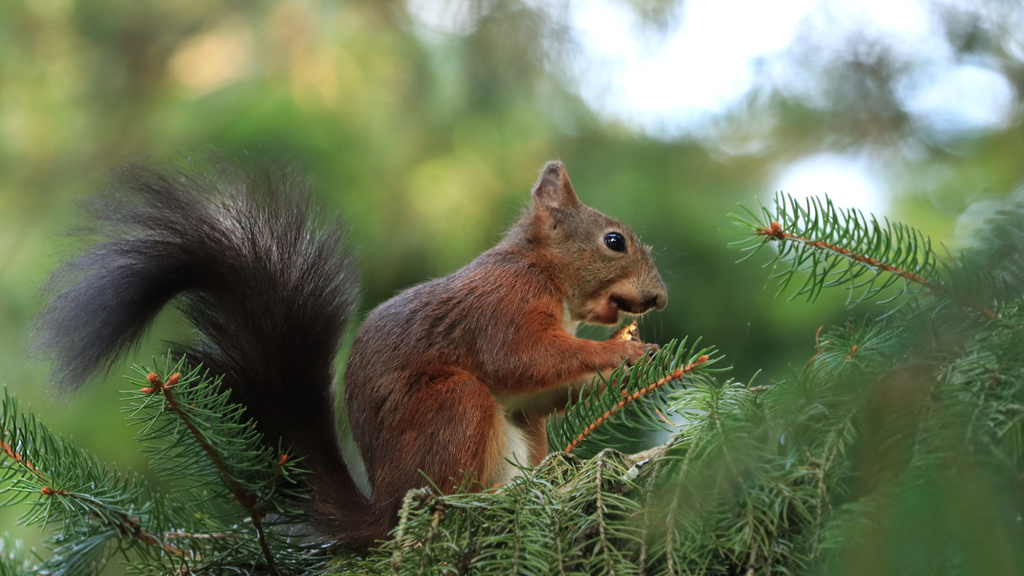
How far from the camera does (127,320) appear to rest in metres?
1.17

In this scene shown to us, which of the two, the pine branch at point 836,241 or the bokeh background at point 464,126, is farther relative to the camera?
the bokeh background at point 464,126

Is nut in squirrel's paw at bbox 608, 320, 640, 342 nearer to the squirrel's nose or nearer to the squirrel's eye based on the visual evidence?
the squirrel's nose

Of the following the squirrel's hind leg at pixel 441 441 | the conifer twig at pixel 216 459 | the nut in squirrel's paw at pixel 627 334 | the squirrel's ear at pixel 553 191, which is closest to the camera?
the conifer twig at pixel 216 459

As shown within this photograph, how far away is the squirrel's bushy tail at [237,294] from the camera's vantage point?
1158 millimetres

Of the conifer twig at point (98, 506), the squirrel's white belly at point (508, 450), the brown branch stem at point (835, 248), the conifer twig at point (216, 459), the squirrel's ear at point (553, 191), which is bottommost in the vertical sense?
the conifer twig at point (98, 506)

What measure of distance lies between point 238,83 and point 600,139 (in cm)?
120

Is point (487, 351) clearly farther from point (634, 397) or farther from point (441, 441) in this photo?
point (634, 397)

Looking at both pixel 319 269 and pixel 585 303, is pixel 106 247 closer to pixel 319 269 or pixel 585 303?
pixel 319 269

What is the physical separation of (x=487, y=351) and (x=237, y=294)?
485mm

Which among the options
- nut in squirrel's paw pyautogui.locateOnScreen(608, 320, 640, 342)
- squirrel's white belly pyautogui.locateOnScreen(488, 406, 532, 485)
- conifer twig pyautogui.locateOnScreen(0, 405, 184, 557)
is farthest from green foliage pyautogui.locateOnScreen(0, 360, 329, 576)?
nut in squirrel's paw pyautogui.locateOnScreen(608, 320, 640, 342)

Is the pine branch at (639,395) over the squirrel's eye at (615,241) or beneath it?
beneath

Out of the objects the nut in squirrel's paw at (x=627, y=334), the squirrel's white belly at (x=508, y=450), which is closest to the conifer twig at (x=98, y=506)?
the squirrel's white belly at (x=508, y=450)

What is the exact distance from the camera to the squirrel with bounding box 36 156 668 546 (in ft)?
3.89

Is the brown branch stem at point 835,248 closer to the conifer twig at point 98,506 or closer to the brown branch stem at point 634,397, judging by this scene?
the brown branch stem at point 634,397
